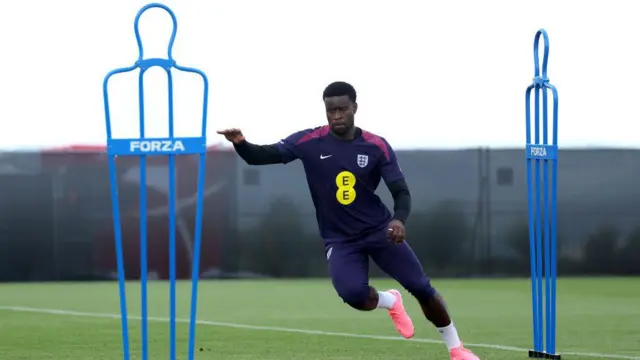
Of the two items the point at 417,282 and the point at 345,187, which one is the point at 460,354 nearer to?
the point at 417,282

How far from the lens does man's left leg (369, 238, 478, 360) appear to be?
343 inches

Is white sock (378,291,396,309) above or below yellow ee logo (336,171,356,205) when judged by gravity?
below

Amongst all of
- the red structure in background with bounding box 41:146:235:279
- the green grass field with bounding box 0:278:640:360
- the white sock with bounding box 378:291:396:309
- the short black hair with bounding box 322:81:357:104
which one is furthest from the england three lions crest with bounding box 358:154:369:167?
the red structure in background with bounding box 41:146:235:279

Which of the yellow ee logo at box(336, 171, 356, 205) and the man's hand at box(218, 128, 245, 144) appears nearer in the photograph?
the man's hand at box(218, 128, 245, 144)

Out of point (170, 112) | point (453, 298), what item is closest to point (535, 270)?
point (170, 112)

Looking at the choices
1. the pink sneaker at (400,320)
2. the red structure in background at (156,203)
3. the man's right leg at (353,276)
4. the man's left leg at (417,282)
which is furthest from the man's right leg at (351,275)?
the red structure in background at (156,203)

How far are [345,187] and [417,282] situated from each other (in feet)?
2.79

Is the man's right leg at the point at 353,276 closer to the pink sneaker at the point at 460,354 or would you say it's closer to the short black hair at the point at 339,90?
the pink sneaker at the point at 460,354

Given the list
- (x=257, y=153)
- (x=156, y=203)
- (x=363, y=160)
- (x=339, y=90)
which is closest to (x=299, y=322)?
(x=363, y=160)

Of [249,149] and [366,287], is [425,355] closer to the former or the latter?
[366,287]

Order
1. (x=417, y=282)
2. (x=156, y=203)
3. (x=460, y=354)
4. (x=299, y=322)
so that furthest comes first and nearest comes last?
1. (x=156, y=203)
2. (x=299, y=322)
3. (x=460, y=354)
4. (x=417, y=282)

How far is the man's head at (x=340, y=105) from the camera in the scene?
8.52 metres

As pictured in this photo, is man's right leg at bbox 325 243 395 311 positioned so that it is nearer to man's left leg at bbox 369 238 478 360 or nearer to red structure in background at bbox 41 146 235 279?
man's left leg at bbox 369 238 478 360

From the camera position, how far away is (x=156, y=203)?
1931 cm
